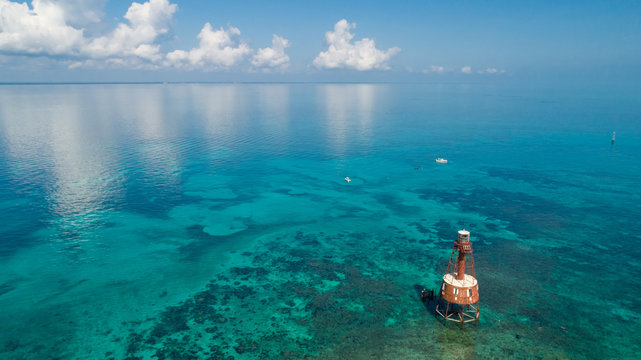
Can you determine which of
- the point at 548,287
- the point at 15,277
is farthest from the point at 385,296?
the point at 15,277

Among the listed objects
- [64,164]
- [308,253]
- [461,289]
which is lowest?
[308,253]

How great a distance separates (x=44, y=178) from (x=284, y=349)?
85648 millimetres

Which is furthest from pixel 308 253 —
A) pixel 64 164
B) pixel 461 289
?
pixel 64 164

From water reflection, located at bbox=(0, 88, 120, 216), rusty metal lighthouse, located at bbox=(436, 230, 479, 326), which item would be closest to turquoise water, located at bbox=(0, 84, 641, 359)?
water reflection, located at bbox=(0, 88, 120, 216)

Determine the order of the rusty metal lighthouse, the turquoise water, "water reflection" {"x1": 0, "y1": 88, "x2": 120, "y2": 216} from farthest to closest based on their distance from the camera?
"water reflection" {"x1": 0, "y1": 88, "x2": 120, "y2": 216}, the turquoise water, the rusty metal lighthouse

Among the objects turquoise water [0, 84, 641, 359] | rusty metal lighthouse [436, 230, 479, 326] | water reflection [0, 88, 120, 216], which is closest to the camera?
rusty metal lighthouse [436, 230, 479, 326]

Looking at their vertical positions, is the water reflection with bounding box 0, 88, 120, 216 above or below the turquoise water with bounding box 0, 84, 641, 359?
above

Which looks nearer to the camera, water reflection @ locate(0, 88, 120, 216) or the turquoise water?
the turquoise water

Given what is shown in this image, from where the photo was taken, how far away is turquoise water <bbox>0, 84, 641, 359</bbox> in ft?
128

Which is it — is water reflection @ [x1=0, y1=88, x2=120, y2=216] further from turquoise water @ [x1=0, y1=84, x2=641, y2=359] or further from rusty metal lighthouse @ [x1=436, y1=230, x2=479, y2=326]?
rusty metal lighthouse @ [x1=436, y1=230, x2=479, y2=326]

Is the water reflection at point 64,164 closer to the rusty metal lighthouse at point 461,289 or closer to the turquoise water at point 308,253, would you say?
the turquoise water at point 308,253

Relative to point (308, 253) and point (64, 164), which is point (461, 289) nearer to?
point (308, 253)

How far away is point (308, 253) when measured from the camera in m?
57.7

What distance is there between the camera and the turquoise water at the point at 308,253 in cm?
3906
